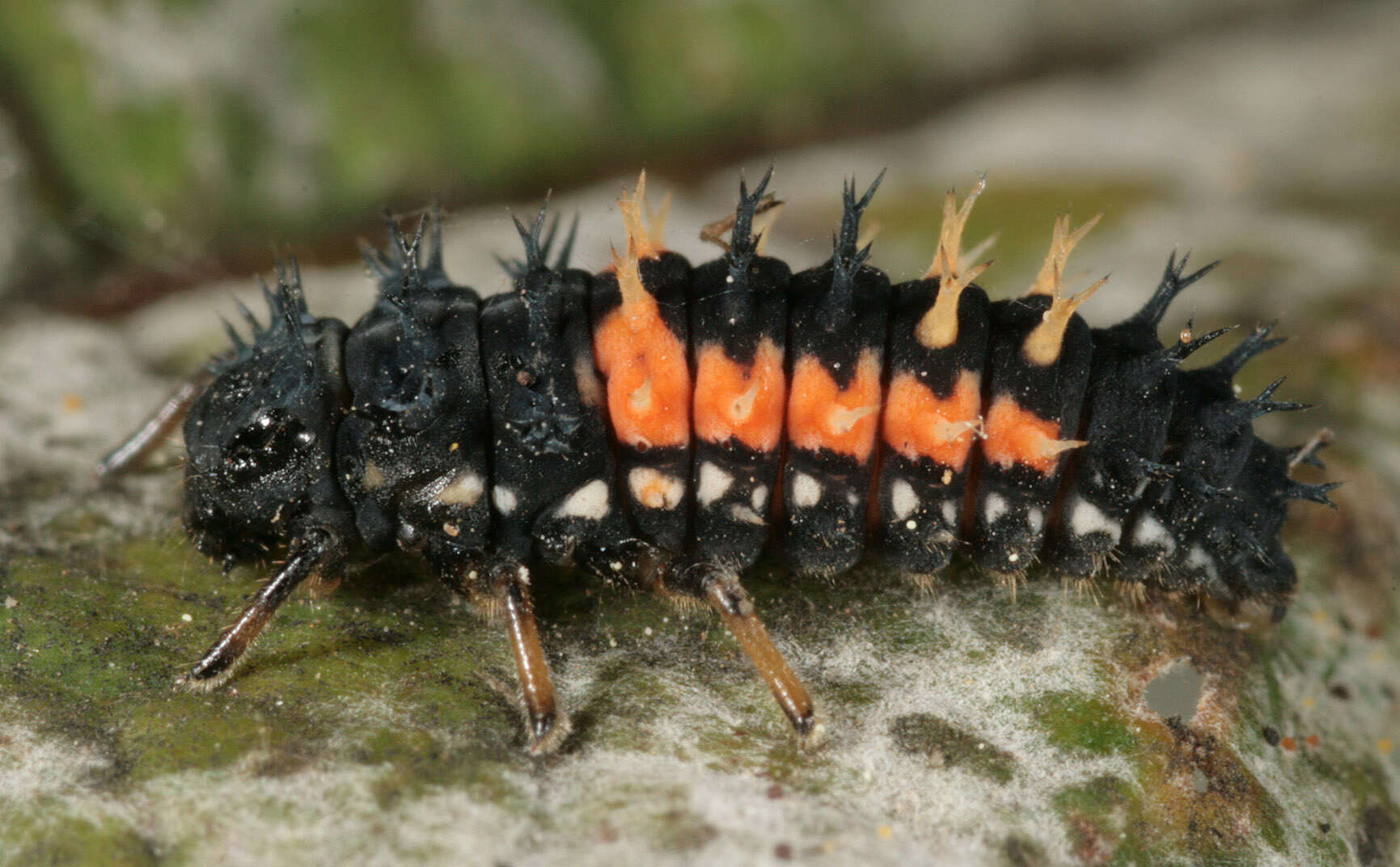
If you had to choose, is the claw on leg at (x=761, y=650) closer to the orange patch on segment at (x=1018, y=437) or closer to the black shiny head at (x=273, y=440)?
the orange patch on segment at (x=1018, y=437)

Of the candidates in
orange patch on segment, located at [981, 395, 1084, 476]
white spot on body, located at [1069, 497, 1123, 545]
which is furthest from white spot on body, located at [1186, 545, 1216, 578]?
orange patch on segment, located at [981, 395, 1084, 476]

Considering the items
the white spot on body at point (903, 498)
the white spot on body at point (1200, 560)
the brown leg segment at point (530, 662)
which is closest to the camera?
the brown leg segment at point (530, 662)

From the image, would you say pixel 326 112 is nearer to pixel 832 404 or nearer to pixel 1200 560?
pixel 832 404

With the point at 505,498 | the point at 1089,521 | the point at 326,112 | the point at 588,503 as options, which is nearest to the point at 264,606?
the point at 505,498

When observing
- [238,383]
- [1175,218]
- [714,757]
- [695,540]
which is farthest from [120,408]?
[1175,218]

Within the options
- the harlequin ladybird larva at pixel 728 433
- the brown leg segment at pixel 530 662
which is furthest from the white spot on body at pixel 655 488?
the brown leg segment at pixel 530 662

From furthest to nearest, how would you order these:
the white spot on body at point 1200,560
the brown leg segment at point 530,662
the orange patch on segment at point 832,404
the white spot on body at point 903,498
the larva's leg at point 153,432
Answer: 1. the larva's leg at point 153,432
2. the white spot on body at point 1200,560
3. the white spot on body at point 903,498
4. the orange patch on segment at point 832,404
5. the brown leg segment at point 530,662

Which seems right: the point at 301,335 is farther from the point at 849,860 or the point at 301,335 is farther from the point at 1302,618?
the point at 1302,618
